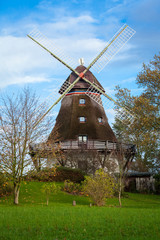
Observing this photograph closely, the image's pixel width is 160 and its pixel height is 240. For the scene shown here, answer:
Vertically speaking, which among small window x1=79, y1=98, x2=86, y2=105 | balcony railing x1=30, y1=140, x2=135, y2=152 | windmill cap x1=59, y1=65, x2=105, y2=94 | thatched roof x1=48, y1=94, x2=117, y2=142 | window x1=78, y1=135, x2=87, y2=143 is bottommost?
balcony railing x1=30, y1=140, x2=135, y2=152

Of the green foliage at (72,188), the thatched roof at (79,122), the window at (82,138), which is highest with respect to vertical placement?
the thatched roof at (79,122)

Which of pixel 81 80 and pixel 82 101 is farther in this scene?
pixel 81 80

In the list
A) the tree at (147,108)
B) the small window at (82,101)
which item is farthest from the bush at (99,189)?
the small window at (82,101)

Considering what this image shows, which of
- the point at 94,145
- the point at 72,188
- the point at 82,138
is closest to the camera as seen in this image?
the point at 72,188

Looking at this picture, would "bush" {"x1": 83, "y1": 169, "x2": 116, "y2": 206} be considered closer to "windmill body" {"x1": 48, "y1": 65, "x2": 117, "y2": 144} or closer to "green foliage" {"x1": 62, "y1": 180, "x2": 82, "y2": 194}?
"green foliage" {"x1": 62, "y1": 180, "x2": 82, "y2": 194}

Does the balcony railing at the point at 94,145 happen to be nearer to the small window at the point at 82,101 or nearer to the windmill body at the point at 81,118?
the windmill body at the point at 81,118

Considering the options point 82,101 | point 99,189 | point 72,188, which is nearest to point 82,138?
point 82,101

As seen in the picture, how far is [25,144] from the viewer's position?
18312mm

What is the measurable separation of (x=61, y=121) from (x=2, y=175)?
16.9m

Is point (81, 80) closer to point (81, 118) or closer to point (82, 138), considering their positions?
→ point (81, 118)

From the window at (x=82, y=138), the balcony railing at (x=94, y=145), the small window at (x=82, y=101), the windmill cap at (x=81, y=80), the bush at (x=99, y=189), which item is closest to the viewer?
the bush at (x=99, y=189)

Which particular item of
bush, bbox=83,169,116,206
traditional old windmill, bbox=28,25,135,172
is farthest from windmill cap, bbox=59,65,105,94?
bush, bbox=83,169,116,206

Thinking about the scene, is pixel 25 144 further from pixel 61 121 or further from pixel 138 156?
pixel 138 156

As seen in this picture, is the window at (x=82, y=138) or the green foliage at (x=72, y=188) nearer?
the green foliage at (x=72, y=188)
